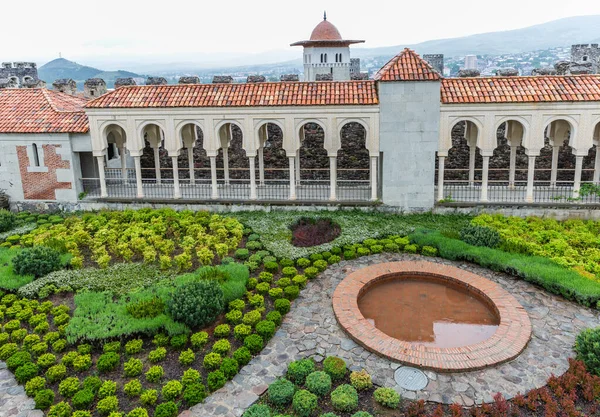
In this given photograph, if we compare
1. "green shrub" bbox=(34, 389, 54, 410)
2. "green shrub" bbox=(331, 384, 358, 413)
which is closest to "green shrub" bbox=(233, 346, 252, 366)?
"green shrub" bbox=(331, 384, 358, 413)

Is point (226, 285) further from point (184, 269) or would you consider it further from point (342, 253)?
point (342, 253)

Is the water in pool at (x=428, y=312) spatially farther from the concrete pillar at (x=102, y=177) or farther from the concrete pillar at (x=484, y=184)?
the concrete pillar at (x=102, y=177)

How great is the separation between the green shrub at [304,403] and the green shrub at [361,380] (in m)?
0.87

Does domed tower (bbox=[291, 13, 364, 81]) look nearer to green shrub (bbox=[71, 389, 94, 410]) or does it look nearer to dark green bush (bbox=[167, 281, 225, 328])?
dark green bush (bbox=[167, 281, 225, 328])

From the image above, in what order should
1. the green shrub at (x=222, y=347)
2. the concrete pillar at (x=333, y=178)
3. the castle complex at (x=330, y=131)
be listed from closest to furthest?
1. the green shrub at (x=222, y=347)
2. the castle complex at (x=330, y=131)
3. the concrete pillar at (x=333, y=178)

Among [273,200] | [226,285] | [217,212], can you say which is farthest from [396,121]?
[226,285]

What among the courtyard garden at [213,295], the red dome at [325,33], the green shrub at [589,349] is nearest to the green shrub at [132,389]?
the courtyard garden at [213,295]

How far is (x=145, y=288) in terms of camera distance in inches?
515

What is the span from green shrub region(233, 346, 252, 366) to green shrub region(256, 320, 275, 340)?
684 mm

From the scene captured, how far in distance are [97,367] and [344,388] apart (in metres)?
Answer: 4.91

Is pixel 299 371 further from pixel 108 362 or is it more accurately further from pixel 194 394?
pixel 108 362

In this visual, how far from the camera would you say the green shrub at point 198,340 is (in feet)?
34.4

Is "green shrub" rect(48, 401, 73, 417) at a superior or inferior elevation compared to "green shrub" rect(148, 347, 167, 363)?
inferior

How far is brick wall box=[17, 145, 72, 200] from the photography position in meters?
19.7
